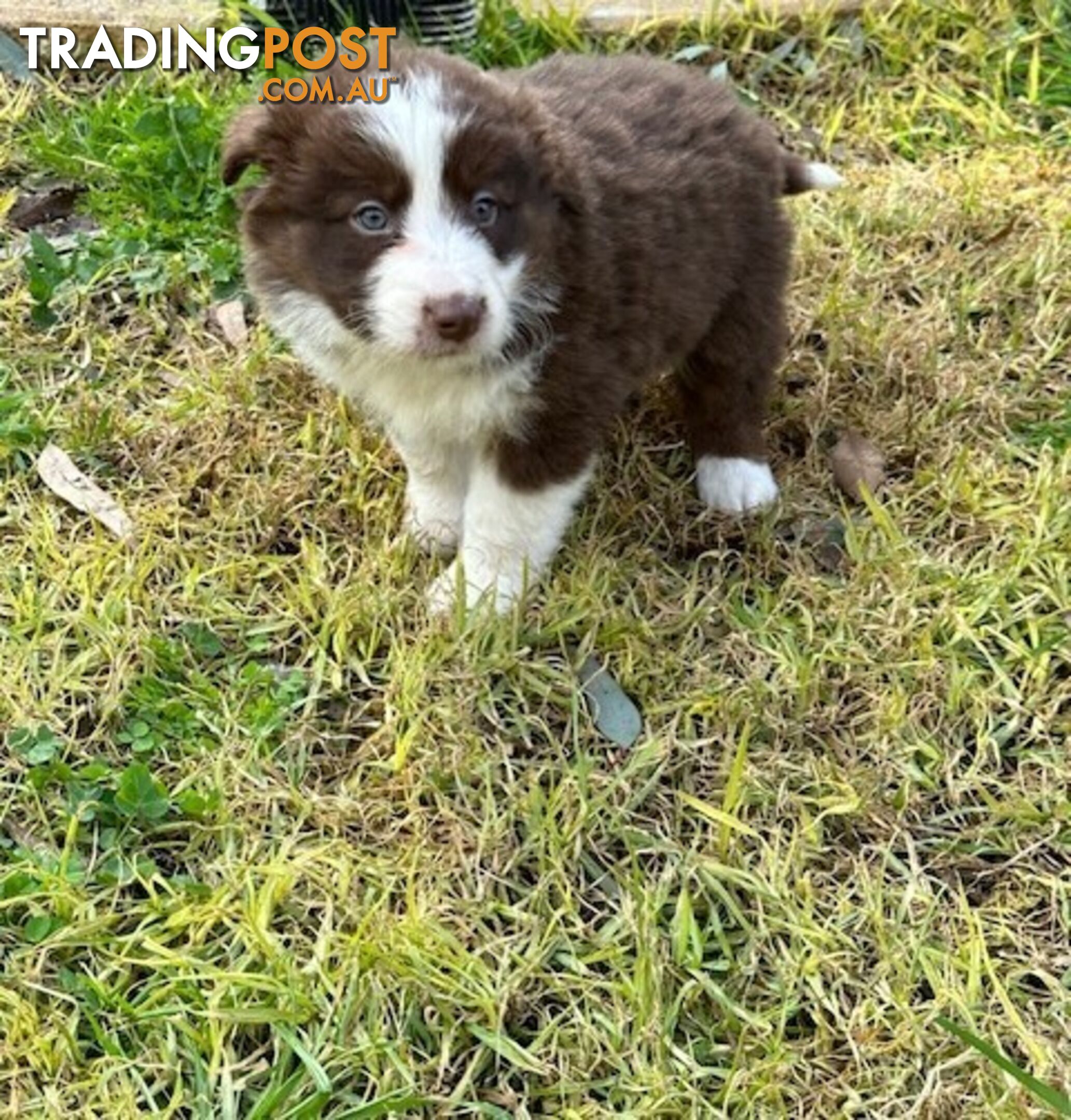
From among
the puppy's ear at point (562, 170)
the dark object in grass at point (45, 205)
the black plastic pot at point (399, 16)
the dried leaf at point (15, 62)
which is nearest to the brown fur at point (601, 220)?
the puppy's ear at point (562, 170)

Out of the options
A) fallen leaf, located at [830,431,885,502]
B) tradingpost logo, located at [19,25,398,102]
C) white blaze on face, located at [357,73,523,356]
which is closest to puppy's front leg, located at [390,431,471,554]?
white blaze on face, located at [357,73,523,356]

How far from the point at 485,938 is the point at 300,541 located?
3.87 feet

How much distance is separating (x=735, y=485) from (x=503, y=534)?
0.70 metres

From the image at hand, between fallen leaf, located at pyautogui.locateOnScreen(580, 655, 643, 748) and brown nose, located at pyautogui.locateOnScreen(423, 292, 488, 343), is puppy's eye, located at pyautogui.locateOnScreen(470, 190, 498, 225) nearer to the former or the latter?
brown nose, located at pyautogui.locateOnScreen(423, 292, 488, 343)

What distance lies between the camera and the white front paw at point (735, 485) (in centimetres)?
385

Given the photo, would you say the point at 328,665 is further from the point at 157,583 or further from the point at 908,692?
the point at 908,692

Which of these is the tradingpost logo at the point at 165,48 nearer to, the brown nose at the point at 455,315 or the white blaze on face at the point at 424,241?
the white blaze on face at the point at 424,241

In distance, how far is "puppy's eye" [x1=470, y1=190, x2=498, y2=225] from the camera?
2.98 m

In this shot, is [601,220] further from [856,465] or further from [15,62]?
[15,62]

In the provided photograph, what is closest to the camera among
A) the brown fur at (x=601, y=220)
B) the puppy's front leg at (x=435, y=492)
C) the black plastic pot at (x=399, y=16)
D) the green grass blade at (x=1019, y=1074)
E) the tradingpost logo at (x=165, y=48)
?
the green grass blade at (x=1019, y=1074)

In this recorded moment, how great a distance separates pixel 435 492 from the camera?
3662 millimetres

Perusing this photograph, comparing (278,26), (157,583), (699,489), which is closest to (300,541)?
(157,583)

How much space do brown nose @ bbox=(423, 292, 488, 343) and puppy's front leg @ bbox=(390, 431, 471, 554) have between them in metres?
0.63

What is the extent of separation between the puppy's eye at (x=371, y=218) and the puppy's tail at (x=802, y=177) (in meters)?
1.23
